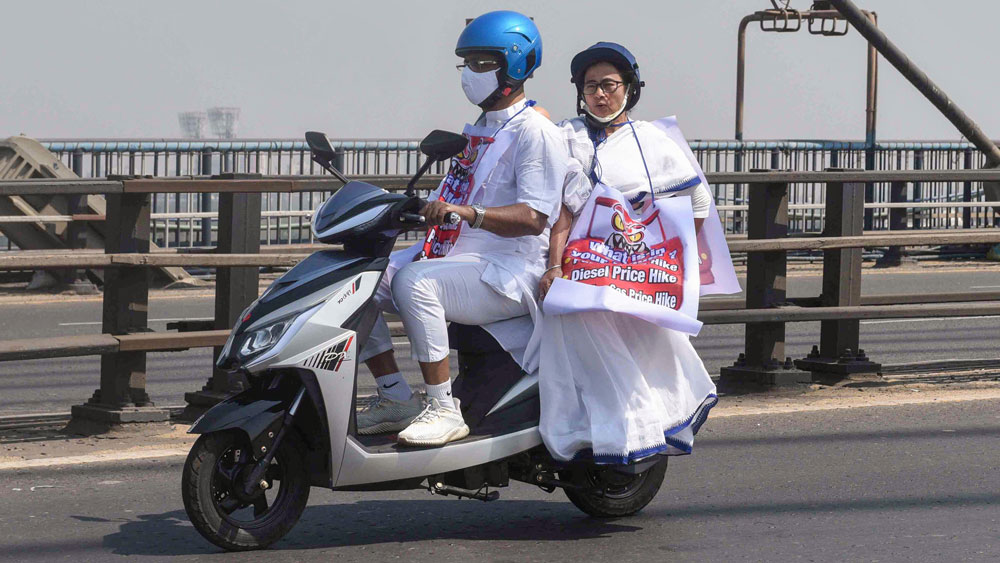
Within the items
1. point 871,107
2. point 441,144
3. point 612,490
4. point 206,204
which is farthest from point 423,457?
point 871,107

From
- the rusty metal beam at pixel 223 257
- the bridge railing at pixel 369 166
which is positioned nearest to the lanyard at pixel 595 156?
the rusty metal beam at pixel 223 257

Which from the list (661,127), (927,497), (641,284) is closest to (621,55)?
(661,127)

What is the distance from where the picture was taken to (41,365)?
10875 millimetres

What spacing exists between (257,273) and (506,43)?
2.88 m

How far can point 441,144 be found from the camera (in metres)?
4.87

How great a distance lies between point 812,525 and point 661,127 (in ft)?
5.10

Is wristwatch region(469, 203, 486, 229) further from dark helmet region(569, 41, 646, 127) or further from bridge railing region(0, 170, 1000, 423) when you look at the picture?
bridge railing region(0, 170, 1000, 423)

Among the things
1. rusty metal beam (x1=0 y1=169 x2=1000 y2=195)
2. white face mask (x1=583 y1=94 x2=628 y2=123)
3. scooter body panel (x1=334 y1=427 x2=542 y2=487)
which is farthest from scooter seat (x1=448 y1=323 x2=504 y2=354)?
rusty metal beam (x1=0 y1=169 x2=1000 y2=195)

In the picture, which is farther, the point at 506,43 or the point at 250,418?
the point at 506,43

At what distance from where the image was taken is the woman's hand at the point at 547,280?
5.20 meters

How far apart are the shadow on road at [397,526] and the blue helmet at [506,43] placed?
1537mm

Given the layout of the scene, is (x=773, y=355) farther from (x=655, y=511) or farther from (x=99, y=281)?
(x=99, y=281)

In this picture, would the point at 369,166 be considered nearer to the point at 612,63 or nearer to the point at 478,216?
the point at 612,63

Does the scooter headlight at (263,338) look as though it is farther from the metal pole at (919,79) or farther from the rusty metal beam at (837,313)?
the metal pole at (919,79)
